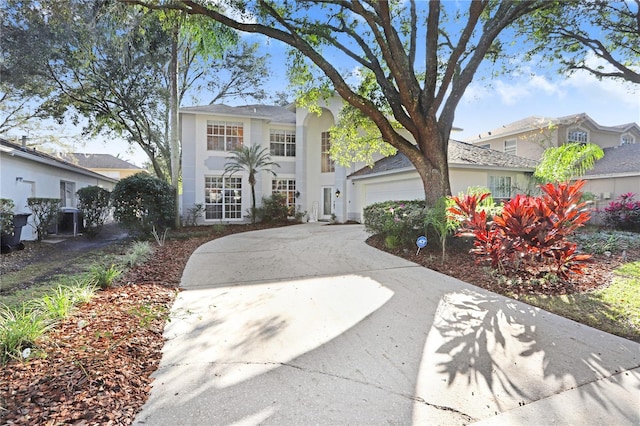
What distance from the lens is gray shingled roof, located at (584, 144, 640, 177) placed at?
14987 millimetres

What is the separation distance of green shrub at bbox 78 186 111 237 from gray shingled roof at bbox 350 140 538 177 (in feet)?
38.5

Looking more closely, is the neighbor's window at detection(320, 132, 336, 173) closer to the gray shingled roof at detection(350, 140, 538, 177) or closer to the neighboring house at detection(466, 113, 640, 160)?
the gray shingled roof at detection(350, 140, 538, 177)

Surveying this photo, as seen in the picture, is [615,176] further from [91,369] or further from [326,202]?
[91,369]

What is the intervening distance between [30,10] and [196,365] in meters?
16.8

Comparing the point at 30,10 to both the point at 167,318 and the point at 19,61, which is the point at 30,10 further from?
the point at 167,318

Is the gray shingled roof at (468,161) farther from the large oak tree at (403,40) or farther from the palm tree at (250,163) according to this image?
the palm tree at (250,163)

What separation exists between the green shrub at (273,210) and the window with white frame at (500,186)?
33.2ft

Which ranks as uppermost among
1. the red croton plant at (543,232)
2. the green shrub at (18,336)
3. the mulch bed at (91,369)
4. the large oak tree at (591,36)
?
the large oak tree at (591,36)

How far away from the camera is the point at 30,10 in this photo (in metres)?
12.6

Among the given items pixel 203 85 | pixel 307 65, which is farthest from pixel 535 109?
pixel 203 85

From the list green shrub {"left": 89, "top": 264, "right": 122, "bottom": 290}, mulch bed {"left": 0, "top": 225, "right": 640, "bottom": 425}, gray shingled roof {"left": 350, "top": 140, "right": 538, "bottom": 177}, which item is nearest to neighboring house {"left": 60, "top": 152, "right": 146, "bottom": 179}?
gray shingled roof {"left": 350, "top": 140, "right": 538, "bottom": 177}

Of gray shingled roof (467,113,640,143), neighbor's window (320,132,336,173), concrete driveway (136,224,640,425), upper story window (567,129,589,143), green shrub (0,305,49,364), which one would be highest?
gray shingled roof (467,113,640,143)

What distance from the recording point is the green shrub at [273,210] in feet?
A: 56.6

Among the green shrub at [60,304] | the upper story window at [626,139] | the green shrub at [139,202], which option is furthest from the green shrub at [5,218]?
the upper story window at [626,139]
